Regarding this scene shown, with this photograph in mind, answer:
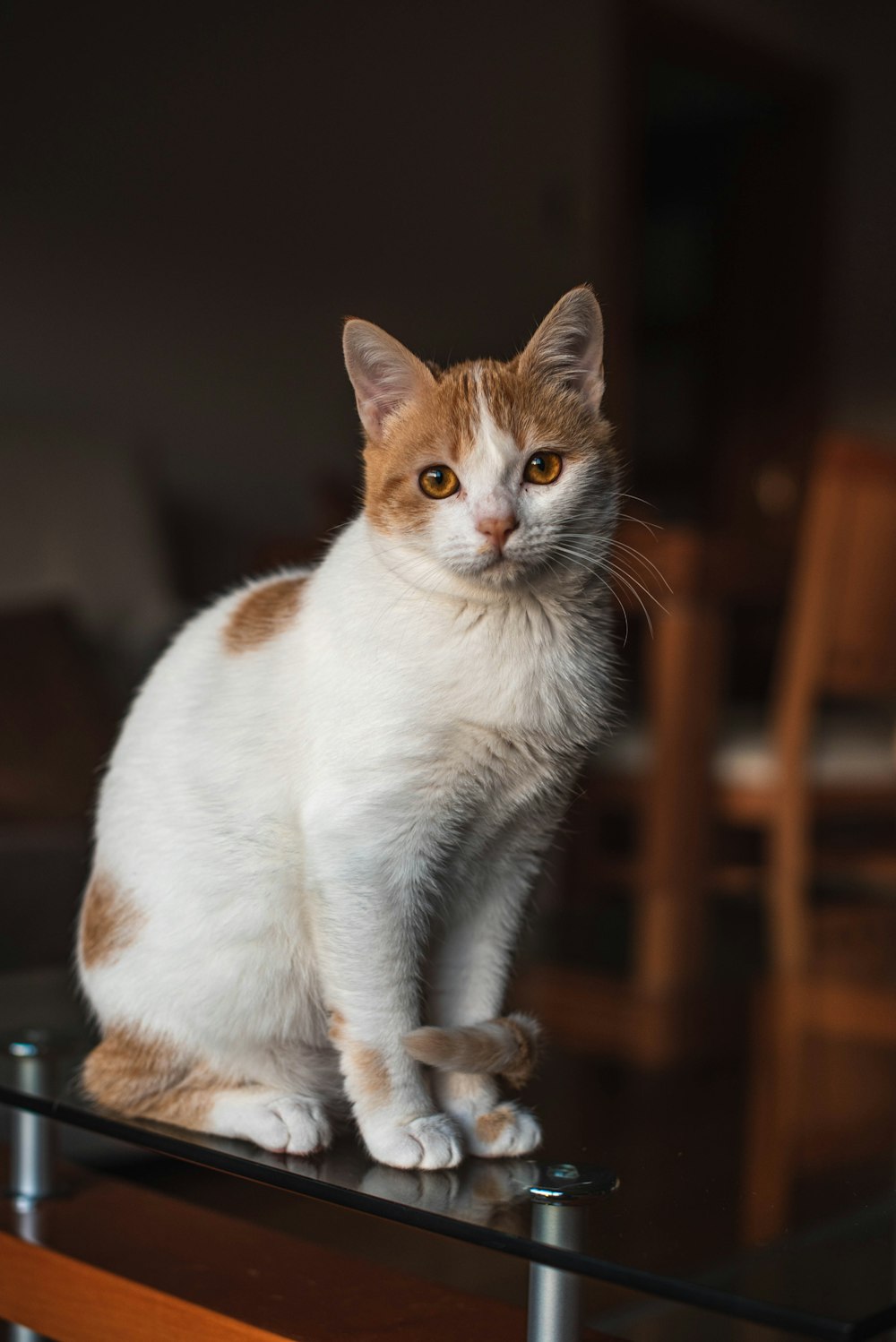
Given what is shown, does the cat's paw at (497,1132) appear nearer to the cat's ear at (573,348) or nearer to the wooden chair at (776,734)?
the cat's ear at (573,348)

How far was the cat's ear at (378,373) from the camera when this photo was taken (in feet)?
2.36

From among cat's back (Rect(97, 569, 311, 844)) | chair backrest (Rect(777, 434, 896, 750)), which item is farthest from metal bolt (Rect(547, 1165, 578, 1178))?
chair backrest (Rect(777, 434, 896, 750))

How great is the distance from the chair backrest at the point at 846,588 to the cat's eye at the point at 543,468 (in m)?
1.87

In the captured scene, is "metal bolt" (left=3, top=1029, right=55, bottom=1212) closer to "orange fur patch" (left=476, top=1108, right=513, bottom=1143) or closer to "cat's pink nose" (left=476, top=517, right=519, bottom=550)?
"orange fur patch" (left=476, top=1108, right=513, bottom=1143)

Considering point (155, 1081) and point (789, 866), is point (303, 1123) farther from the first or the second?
point (789, 866)

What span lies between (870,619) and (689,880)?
0.59m

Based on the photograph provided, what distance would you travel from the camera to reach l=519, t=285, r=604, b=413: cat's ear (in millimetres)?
717

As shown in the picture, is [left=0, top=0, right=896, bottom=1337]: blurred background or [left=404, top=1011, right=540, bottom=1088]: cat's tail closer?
[left=404, top=1011, right=540, bottom=1088]: cat's tail

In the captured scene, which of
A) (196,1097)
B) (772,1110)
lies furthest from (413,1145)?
(772,1110)

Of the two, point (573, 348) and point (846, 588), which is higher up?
point (573, 348)

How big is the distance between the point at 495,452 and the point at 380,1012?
0.30m

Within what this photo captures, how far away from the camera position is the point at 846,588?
8.24 feet

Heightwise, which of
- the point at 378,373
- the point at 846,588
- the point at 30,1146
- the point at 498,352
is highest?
the point at 498,352

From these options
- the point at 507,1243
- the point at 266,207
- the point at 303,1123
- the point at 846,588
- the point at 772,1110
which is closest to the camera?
the point at 507,1243
